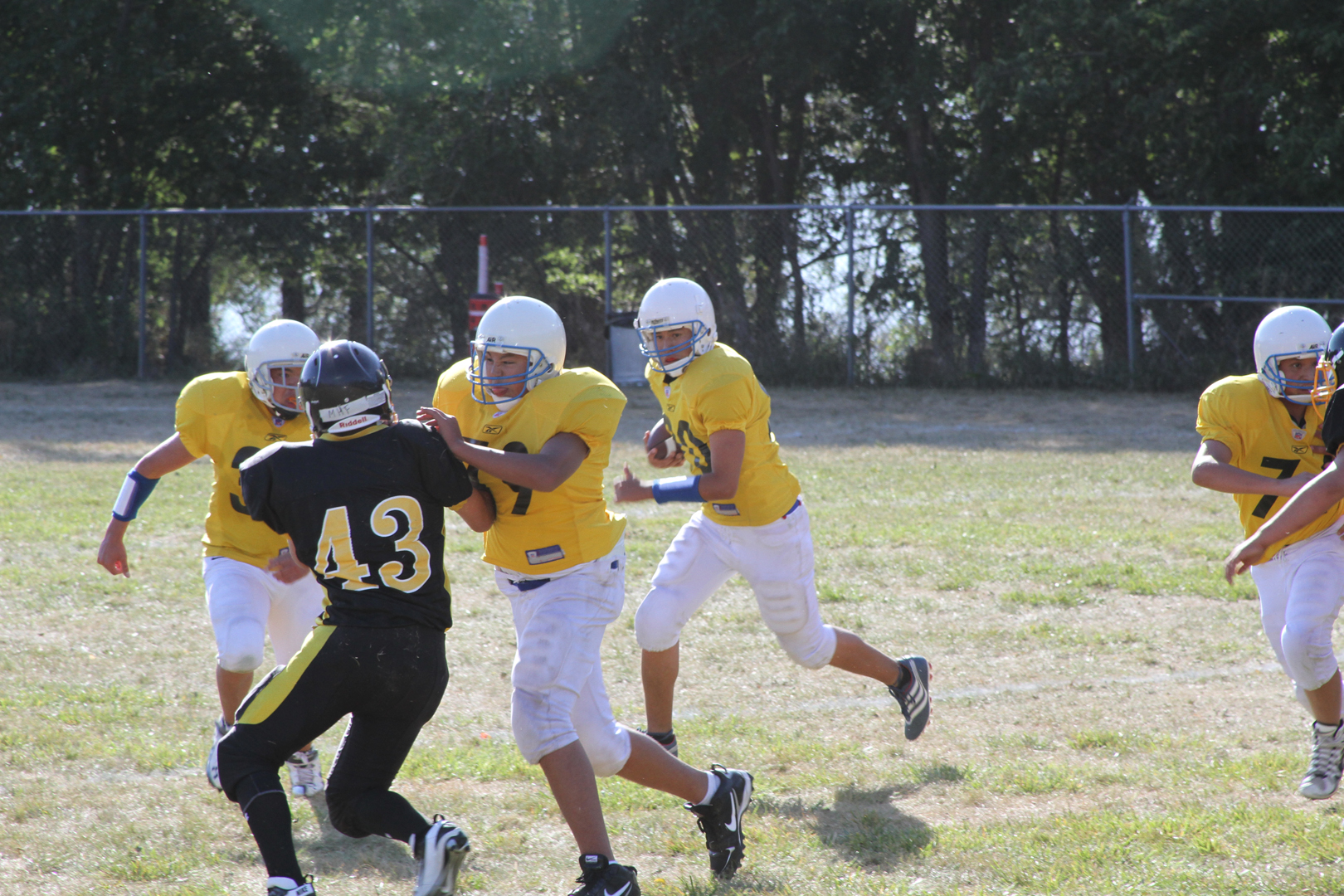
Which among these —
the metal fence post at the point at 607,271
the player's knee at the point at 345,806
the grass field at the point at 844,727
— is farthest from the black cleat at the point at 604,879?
the metal fence post at the point at 607,271

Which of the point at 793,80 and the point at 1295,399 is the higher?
the point at 793,80

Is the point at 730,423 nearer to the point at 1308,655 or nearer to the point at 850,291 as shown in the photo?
the point at 1308,655

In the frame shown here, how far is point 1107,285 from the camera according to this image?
16141 millimetres

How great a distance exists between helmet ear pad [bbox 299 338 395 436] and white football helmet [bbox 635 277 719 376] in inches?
58.0

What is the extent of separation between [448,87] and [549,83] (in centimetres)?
159

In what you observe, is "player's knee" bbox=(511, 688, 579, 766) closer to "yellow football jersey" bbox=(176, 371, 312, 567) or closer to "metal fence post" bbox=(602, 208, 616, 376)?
"yellow football jersey" bbox=(176, 371, 312, 567)

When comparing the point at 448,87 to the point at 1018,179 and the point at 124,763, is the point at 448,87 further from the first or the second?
the point at 124,763

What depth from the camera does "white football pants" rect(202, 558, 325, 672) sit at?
4.35m

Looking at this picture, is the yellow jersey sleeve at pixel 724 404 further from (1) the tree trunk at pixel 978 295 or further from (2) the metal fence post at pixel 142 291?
(2) the metal fence post at pixel 142 291

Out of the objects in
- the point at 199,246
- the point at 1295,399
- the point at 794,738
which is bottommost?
the point at 794,738

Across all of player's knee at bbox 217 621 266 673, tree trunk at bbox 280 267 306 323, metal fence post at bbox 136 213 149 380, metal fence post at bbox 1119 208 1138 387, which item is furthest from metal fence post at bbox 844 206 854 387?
player's knee at bbox 217 621 266 673

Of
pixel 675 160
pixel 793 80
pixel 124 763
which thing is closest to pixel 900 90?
pixel 793 80

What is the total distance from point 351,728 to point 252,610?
125cm

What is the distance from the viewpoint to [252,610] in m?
4.45
